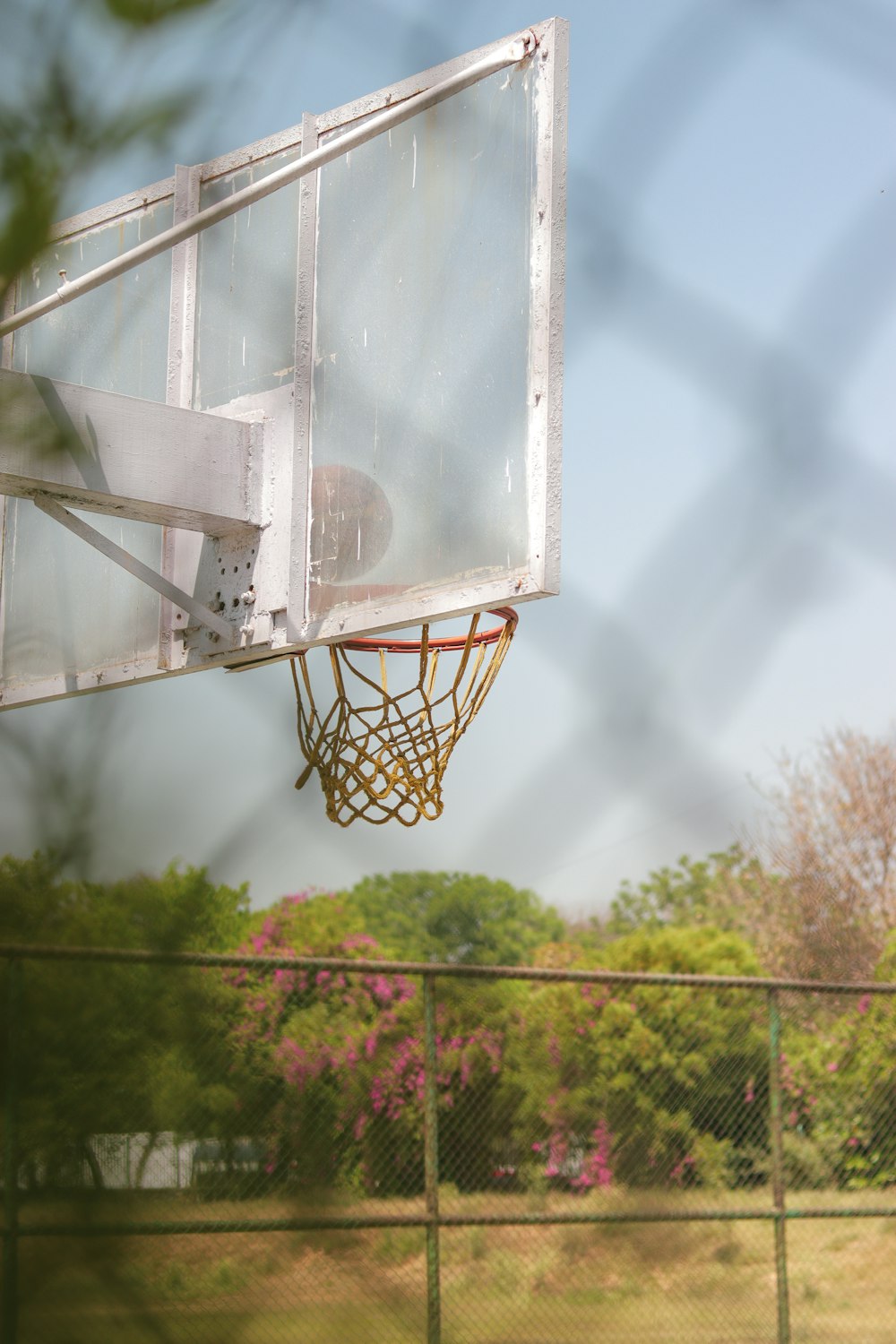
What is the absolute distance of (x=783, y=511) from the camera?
522 mm

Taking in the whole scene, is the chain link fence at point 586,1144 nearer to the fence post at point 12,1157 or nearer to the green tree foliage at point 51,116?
the fence post at point 12,1157

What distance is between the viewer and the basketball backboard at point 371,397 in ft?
9.66

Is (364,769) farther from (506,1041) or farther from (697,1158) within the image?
(697,1158)

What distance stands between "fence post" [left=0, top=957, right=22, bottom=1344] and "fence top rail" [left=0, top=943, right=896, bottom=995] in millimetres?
17

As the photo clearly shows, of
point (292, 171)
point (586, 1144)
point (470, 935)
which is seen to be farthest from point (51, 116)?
point (470, 935)

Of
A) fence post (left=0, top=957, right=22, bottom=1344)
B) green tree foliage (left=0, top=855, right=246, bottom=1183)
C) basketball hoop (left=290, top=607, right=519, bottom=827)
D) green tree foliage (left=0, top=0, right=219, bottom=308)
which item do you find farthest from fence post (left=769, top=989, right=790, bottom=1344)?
green tree foliage (left=0, top=0, right=219, bottom=308)

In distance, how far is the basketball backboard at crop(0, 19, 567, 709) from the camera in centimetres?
294

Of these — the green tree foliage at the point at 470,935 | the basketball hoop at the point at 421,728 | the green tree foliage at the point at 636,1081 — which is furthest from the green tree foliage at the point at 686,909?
the basketball hoop at the point at 421,728

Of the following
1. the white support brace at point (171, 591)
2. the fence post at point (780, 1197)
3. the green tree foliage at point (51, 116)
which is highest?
the white support brace at point (171, 591)

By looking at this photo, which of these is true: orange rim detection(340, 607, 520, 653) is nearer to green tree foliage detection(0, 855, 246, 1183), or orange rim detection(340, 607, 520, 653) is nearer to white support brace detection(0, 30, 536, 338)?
white support brace detection(0, 30, 536, 338)

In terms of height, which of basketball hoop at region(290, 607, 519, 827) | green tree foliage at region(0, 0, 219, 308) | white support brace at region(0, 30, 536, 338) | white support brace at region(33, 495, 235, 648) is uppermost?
white support brace at region(0, 30, 536, 338)

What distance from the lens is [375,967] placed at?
17.1ft

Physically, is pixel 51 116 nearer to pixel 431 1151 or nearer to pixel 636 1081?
pixel 431 1151

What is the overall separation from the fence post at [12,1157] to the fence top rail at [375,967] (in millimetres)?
17
